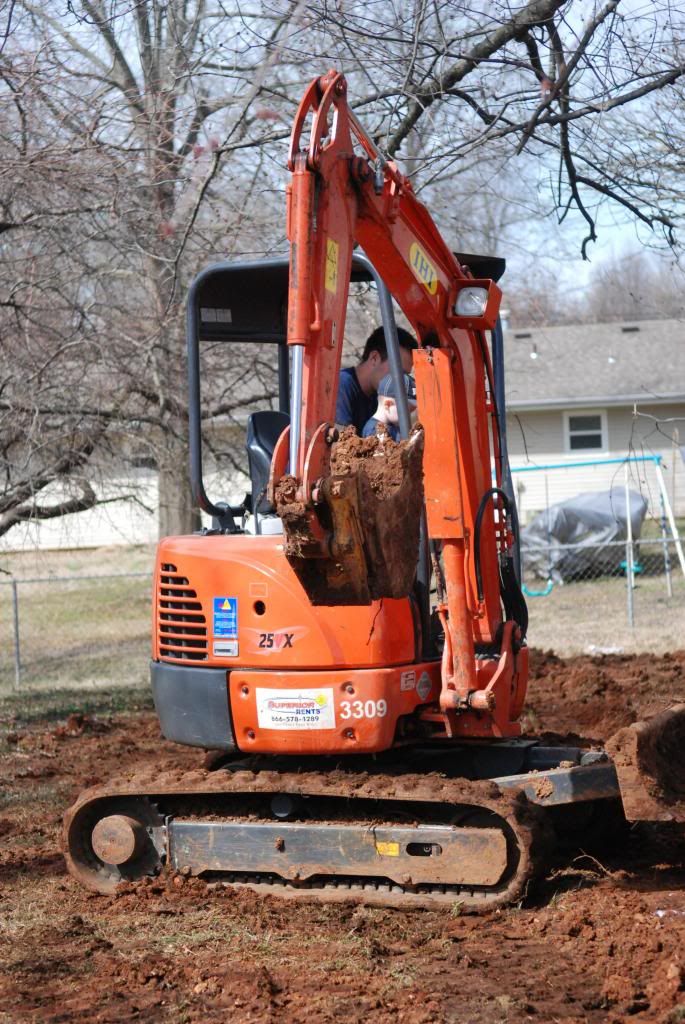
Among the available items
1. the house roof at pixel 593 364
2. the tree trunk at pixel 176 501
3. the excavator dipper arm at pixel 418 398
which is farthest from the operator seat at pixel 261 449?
the house roof at pixel 593 364

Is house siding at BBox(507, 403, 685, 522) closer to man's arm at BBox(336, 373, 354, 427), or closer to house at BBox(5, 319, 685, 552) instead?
house at BBox(5, 319, 685, 552)

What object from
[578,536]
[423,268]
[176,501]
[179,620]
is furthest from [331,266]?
[578,536]

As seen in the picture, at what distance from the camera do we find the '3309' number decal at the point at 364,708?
5.61 meters

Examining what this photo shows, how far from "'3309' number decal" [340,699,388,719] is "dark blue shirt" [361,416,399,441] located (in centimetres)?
117

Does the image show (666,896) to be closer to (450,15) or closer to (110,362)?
(450,15)

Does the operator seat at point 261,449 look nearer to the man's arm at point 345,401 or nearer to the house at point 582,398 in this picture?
the man's arm at point 345,401

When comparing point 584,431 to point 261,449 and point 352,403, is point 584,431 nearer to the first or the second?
point 352,403

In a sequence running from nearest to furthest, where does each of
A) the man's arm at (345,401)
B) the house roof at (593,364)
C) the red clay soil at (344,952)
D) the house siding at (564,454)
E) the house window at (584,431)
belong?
the red clay soil at (344,952), the man's arm at (345,401), the house siding at (564,454), the house roof at (593,364), the house window at (584,431)

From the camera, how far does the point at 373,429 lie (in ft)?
19.5

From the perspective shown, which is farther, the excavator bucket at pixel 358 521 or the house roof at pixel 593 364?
the house roof at pixel 593 364

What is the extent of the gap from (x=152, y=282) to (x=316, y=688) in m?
6.43

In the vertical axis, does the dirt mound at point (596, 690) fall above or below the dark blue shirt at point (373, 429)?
below

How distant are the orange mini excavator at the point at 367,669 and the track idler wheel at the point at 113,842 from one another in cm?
1

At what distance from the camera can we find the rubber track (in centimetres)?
543
